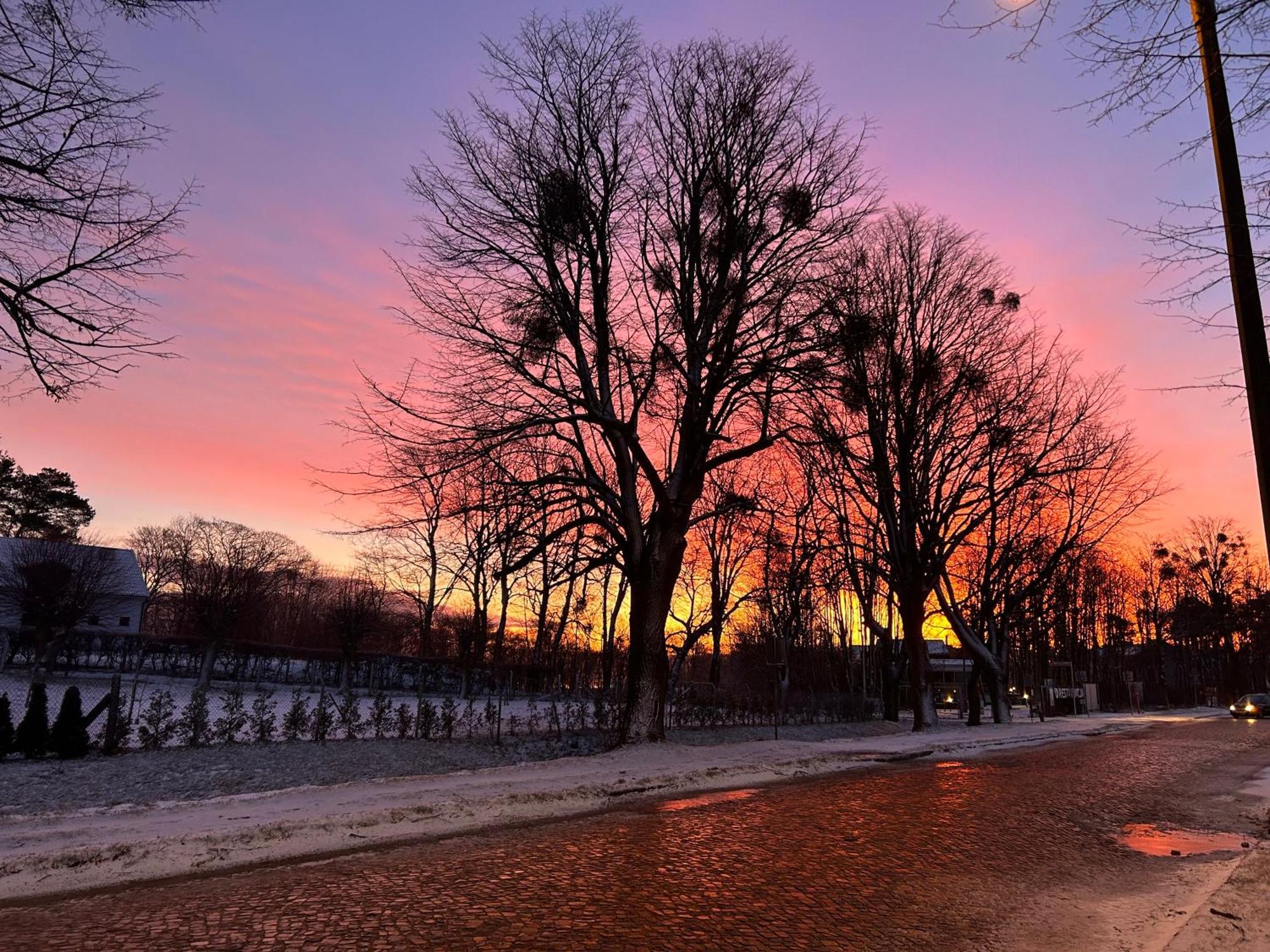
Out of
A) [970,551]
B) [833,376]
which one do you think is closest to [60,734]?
[833,376]

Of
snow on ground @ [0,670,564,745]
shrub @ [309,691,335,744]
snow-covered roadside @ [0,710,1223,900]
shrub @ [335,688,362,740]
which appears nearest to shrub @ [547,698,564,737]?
snow on ground @ [0,670,564,745]

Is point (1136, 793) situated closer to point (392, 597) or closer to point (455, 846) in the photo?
point (455, 846)

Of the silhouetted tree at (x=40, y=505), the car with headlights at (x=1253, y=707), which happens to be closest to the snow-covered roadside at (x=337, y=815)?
the car with headlights at (x=1253, y=707)

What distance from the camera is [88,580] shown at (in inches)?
1475

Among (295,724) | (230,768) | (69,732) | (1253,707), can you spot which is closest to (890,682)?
(295,724)

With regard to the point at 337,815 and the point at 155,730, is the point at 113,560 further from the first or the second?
the point at 337,815

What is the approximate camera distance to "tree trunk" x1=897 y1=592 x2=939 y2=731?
2511 cm

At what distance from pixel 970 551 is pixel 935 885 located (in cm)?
2889

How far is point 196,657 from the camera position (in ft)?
114

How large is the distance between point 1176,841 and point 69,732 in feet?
50.1

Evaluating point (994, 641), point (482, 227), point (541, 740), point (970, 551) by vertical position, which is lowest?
point (541, 740)

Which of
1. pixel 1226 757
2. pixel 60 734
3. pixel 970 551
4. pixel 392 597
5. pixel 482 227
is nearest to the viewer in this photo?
pixel 60 734

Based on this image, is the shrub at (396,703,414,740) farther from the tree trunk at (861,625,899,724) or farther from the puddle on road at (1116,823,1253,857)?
the tree trunk at (861,625,899,724)

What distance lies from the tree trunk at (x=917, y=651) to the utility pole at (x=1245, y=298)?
18.8 metres
